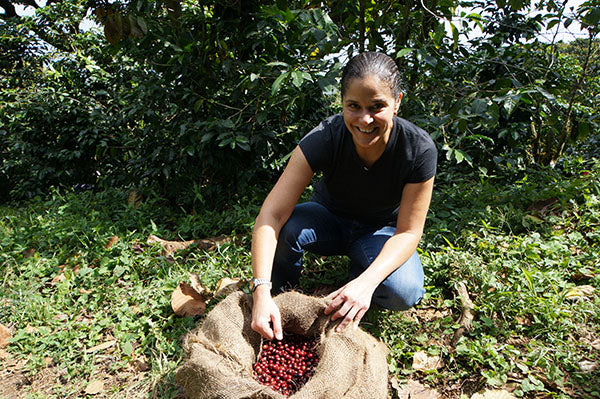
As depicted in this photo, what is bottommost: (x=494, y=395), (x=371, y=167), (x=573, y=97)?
(x=494, y=395)

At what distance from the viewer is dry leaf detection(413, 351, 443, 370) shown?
1.84 metres

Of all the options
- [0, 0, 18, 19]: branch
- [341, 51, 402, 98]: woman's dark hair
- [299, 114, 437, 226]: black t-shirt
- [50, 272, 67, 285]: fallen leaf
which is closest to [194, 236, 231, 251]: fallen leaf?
[50, 272, 67, 285]: fallen leaf

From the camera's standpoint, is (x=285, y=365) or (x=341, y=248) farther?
(x=341, y=248)

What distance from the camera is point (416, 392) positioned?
1.74 metres

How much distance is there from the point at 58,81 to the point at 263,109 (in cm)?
306

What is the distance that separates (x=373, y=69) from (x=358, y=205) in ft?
2.26

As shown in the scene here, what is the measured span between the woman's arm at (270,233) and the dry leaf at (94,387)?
79 centimetres

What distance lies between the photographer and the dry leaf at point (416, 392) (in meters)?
1.72

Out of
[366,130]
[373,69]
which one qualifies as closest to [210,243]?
[366,130]

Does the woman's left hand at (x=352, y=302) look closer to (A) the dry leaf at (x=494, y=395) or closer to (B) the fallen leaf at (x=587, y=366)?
(A) the dry leaf at (x=494, y=395)

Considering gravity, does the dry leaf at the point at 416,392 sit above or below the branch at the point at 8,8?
below

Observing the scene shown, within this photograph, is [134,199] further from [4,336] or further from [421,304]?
[421,304]

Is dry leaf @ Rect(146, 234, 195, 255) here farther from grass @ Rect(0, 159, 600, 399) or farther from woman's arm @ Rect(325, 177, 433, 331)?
woman's arm @ Rect(325, 177, 433, 331)

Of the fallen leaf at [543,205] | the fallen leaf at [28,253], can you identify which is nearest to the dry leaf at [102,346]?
the fallen leaf at [28,253]
